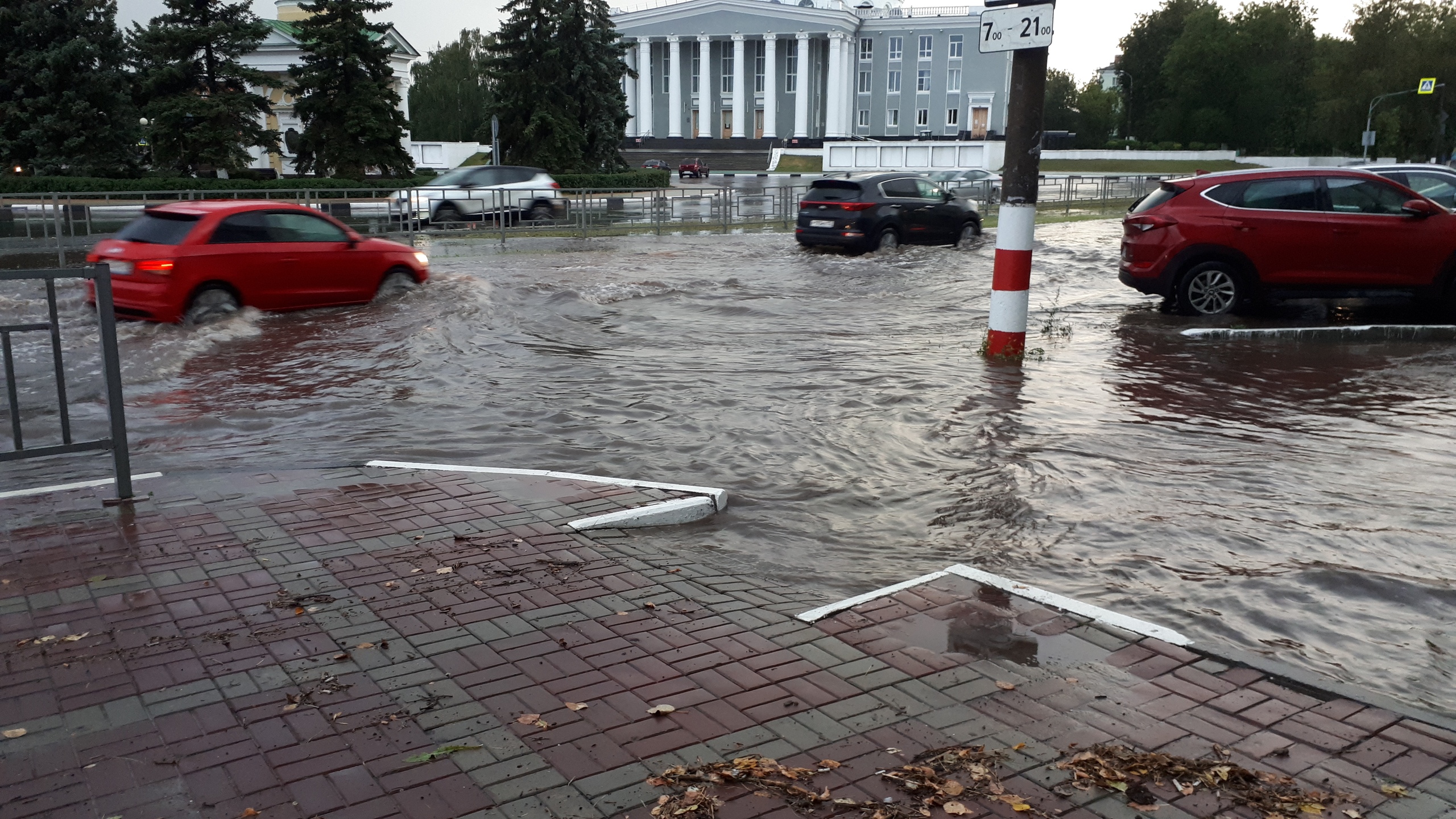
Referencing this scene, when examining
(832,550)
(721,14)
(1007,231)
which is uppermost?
(721,14)

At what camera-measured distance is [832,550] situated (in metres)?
5.94

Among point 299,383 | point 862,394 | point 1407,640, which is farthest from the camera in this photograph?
point 299,383

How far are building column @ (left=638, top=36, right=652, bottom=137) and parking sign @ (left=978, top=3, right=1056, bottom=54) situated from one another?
95.9 meters

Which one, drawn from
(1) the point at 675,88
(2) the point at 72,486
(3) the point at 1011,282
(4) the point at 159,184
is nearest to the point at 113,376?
(2) the point at 72,486

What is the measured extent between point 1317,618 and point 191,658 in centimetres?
462

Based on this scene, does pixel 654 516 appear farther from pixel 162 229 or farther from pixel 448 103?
pixel 448 103

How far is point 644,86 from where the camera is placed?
104m

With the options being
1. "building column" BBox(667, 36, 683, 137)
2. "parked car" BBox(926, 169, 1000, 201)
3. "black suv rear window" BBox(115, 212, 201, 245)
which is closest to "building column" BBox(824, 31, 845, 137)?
"building column" BBox(667, 36, 683, 137)

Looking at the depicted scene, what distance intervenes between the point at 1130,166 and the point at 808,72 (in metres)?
34.4

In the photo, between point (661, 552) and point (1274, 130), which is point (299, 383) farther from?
point (1274, 130)

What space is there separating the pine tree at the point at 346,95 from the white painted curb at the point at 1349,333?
41.0 m

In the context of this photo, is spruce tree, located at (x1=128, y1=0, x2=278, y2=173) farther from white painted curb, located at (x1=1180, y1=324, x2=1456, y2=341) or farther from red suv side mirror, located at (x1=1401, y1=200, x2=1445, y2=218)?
red suv side mirror, located at (x1=1401, y1=200, x2=1445, y2=218)

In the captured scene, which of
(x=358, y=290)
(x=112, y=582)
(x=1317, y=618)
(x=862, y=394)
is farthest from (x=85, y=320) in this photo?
(x=1317, y=618)

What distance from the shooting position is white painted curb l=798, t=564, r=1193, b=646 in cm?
464
